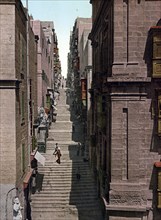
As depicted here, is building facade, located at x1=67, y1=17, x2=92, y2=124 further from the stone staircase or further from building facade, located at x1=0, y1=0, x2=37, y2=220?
building facade, located at x1=0, y1=0, x2=37, y2=220

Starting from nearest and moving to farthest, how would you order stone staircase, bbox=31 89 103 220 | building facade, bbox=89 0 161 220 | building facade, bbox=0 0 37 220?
building facade, bbox=89 0 161 220, building facade, bbox=0 0 37 220, stone staircase, bbox=31 89 103 220

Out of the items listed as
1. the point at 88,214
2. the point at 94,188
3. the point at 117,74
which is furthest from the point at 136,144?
the point at 94,188

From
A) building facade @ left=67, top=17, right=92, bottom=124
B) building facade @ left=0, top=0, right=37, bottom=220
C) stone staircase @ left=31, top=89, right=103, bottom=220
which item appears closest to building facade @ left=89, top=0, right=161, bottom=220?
building facade @ left=0, top=0, right=37, bottom=220

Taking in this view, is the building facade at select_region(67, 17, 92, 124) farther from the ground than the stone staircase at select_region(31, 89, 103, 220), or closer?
farther from the ground

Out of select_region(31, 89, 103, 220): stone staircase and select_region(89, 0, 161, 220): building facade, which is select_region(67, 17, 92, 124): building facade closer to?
select_region(31, 89, 103, 220): stone staircase

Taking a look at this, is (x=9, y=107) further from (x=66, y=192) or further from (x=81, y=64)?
(x=81, y=64)

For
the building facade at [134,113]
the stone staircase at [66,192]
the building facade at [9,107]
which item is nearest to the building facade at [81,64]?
the stone staircase at [66,192]

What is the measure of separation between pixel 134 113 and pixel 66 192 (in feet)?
42.6

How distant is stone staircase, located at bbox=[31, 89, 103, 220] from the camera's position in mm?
26703

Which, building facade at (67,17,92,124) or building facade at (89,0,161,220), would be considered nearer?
building facade at (89,0,161,220)

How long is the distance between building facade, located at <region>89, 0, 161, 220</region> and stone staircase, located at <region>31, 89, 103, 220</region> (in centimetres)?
713

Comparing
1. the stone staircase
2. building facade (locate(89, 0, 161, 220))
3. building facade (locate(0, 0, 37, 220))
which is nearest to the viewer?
building facade (locate(89, 0, 161, 220))

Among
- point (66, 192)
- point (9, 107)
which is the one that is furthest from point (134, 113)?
point (66, 192)

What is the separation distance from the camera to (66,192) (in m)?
29.5
